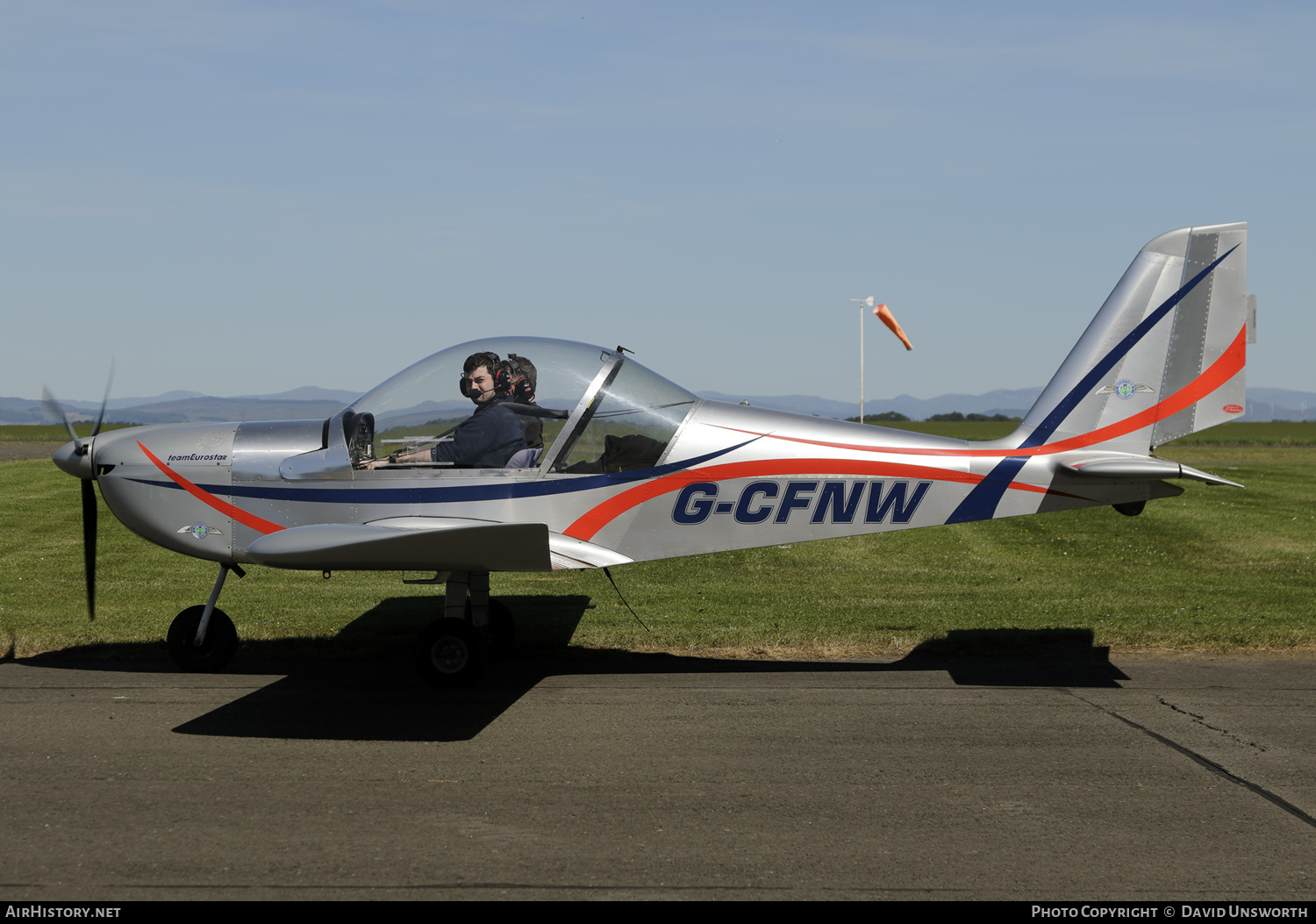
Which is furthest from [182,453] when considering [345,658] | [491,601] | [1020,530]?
[1020,530]

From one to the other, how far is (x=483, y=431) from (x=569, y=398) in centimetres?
68

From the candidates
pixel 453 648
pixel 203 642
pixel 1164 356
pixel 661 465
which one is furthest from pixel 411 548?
pixel 1164 356

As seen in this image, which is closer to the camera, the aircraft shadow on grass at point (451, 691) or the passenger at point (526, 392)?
the aircraft shadow on grass at point (451, 691)

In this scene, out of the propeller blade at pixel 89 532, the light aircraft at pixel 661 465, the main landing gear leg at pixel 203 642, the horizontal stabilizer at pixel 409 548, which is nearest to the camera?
the horizontal stabilizer at pixel 409 548

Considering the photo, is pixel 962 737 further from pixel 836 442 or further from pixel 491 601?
pixel 491 601

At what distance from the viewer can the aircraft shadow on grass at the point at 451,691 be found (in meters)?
6.64

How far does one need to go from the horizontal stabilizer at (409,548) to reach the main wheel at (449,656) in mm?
622

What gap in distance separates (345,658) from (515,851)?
449 centimetres

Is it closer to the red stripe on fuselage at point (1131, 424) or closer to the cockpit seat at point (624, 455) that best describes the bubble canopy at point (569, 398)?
the cockpit seat at point (624, 455)

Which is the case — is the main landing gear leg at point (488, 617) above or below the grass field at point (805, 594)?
above

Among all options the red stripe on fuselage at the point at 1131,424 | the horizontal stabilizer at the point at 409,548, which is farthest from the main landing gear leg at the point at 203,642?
the red stripe on fuselage at the point at 1131,424

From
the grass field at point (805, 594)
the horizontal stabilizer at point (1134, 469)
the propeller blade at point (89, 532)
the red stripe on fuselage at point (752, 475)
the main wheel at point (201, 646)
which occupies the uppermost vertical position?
the horizontal stabilizer at point (1134, 469)

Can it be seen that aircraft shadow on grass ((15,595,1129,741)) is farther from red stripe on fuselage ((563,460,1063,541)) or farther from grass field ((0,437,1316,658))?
red stripe on fuselage ((563,460,1063,541))

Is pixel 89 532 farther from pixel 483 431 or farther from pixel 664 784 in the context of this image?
pixel 664 784
